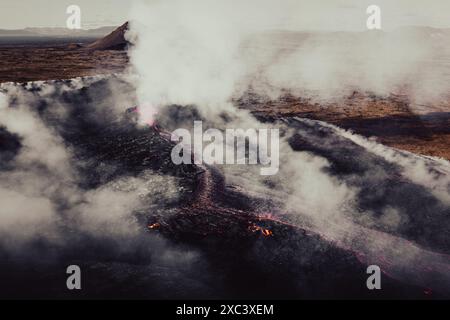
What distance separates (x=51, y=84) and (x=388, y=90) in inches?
1118

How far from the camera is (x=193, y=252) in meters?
8.47

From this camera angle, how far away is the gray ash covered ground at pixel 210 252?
24.9 ft

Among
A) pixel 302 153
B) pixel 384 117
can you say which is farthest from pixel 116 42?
pixel 302 153

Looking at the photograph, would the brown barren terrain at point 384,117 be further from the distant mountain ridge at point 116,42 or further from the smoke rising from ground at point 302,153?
the distant mountain ridge at point 116,42

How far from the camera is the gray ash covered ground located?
7.58m

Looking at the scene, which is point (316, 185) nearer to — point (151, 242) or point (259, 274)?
point (259, 274)

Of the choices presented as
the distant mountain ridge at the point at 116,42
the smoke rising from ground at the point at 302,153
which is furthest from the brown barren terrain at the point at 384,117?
the distant mountain ridge at the point at 116,42

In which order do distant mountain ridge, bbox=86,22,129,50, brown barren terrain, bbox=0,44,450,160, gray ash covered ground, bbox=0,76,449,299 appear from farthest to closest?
distant mountain ridge, bbox=86,22,129,50 → brown barren terrain, bbox=0,44,450,160 → gray ash covered ground, bbox=0,76,449,299

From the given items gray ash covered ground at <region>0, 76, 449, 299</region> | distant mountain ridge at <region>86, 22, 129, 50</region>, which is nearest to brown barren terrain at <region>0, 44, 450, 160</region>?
gray ash covered ground at <region>0, 76, 449, 299</region>

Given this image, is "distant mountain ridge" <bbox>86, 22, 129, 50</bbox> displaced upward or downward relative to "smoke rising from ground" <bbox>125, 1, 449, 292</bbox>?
upward

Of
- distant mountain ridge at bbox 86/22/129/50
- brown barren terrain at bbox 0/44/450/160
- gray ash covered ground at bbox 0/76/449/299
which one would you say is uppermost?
distant mountain ridge at bbox 86/22/129/50

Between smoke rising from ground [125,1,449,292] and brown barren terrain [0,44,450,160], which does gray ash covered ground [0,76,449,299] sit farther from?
brown barren terrain [0,44,450,160]

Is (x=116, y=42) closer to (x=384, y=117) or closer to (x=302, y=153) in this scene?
(x=384, y=117)
